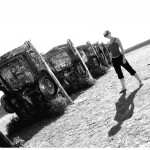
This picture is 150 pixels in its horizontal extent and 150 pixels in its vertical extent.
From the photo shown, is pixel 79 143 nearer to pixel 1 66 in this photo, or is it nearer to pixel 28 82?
pixel 28 82

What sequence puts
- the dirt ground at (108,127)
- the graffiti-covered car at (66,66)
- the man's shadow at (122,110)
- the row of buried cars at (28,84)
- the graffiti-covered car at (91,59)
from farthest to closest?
the graffiti-covered car at (91,59) < the graffiti-covered car at (66,66) < the row of buried cars at (28,84) < the man's shadow at (122,110) < the dirt ground at (108,127)

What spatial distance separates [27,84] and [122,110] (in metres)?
4.26

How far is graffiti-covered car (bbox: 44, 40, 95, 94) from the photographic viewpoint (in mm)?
9828

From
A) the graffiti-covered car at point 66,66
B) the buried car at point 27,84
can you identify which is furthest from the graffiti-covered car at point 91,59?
the buried car at point 27,84

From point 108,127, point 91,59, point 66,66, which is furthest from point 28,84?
point 91,59

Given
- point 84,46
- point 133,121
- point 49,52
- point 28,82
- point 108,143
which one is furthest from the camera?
point 84,46

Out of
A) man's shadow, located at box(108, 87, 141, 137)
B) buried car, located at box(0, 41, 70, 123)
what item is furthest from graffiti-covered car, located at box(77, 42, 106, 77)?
man's shadow, located at box(108, 87, 141, 137)

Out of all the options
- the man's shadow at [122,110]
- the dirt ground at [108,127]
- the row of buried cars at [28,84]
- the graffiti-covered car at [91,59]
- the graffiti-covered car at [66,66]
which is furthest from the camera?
the graffiti-covered car at [91,59]

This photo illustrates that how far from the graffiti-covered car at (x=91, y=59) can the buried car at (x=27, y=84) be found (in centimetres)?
458

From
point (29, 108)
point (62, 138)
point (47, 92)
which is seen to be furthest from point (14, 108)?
point (62, 138)

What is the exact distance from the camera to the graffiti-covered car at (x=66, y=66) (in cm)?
983

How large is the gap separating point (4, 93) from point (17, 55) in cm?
161

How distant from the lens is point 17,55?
7258 millimetres

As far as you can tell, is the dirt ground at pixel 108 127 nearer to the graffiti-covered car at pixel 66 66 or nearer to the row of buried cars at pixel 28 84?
the row of buried cars at pixel 28 84
